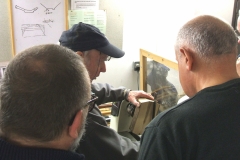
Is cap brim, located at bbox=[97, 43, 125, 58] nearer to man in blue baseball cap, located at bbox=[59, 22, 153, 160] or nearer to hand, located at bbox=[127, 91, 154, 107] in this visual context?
man in blue baseball cap, located at bbox=[59, 22, 153, 160]

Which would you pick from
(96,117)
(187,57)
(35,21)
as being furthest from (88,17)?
(187,57)

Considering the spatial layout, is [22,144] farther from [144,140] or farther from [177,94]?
[177,94]

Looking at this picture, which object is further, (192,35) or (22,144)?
(192,35)

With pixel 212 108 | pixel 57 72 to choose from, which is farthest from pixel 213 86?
pixel 57 72

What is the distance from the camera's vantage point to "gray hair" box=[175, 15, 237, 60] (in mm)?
853

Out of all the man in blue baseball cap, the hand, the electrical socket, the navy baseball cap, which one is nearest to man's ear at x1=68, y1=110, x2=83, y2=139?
the man in blue baseball cap

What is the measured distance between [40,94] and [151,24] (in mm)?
2248

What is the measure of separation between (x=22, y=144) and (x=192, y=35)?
2.14 feet

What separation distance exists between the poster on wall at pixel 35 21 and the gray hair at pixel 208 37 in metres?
1.67

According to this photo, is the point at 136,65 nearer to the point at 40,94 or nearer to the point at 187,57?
the point at 187,57

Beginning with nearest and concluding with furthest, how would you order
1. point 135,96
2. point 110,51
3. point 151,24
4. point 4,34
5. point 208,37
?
point 208,37 → point 110,51 → point 135,96 → point 4,34 → point 151,24

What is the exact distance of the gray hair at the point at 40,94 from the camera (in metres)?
0.58

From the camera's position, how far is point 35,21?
2.28 metres

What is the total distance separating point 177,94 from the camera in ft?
4.90
